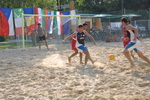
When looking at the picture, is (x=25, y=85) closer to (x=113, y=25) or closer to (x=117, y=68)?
(x=117, y=68)

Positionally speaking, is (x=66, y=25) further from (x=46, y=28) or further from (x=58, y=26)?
(x=46, y=28)

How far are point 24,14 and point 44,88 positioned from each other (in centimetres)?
1021

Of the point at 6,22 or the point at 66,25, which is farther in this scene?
the point at 66,25

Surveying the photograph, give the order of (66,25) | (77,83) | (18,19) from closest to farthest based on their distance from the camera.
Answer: (77,83) < (18,19) < (66,25)

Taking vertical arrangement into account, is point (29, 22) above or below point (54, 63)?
above

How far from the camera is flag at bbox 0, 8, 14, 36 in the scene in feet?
48.4

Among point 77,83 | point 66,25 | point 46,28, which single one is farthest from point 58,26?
point 77,83

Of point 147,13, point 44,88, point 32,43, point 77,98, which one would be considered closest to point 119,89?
point 77,98

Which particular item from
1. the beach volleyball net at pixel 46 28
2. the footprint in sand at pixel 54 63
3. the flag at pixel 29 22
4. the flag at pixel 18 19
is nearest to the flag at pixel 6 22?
the flag at pixel 18 19

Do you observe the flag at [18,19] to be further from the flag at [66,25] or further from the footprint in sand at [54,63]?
the footprint in sand at [54,63]

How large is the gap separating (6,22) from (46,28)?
2.84 meters

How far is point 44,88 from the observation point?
5.21 metres

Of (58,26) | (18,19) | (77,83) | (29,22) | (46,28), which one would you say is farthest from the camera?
(58,26)

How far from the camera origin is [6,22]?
A: 49.0 feet
